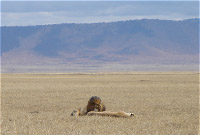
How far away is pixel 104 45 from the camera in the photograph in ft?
592

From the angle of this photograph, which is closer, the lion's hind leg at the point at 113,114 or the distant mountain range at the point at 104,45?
the lion's hind leg at the point at 113,114

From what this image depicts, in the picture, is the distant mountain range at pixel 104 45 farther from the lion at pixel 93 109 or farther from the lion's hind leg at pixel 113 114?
the lion's hind leg at pixel 113 114

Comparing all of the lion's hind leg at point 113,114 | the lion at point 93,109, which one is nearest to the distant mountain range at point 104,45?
the lion at point 93,109

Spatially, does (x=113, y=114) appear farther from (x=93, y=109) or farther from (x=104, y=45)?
(x=104, y=45)

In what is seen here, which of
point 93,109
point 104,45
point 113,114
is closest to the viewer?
point 113,114

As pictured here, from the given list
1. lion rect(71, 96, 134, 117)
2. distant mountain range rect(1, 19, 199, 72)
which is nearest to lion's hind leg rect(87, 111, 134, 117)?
lion rect(71, 96, 134, 117)

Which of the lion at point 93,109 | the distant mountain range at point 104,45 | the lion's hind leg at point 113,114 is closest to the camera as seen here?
the lion's hind leg at point 113,114

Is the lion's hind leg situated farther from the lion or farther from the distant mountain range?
the distant mountain range

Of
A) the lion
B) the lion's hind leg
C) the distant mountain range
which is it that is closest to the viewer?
the lion's hind leg

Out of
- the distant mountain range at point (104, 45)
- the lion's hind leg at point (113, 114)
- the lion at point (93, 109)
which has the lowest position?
the lion's hind leg at point (113, 114)

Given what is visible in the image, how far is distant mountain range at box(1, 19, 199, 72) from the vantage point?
6043 inches

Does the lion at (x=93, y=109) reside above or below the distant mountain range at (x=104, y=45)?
below

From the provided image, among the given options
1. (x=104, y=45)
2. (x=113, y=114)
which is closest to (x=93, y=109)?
(x=113, y=114)

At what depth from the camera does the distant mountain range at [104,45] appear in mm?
153500
